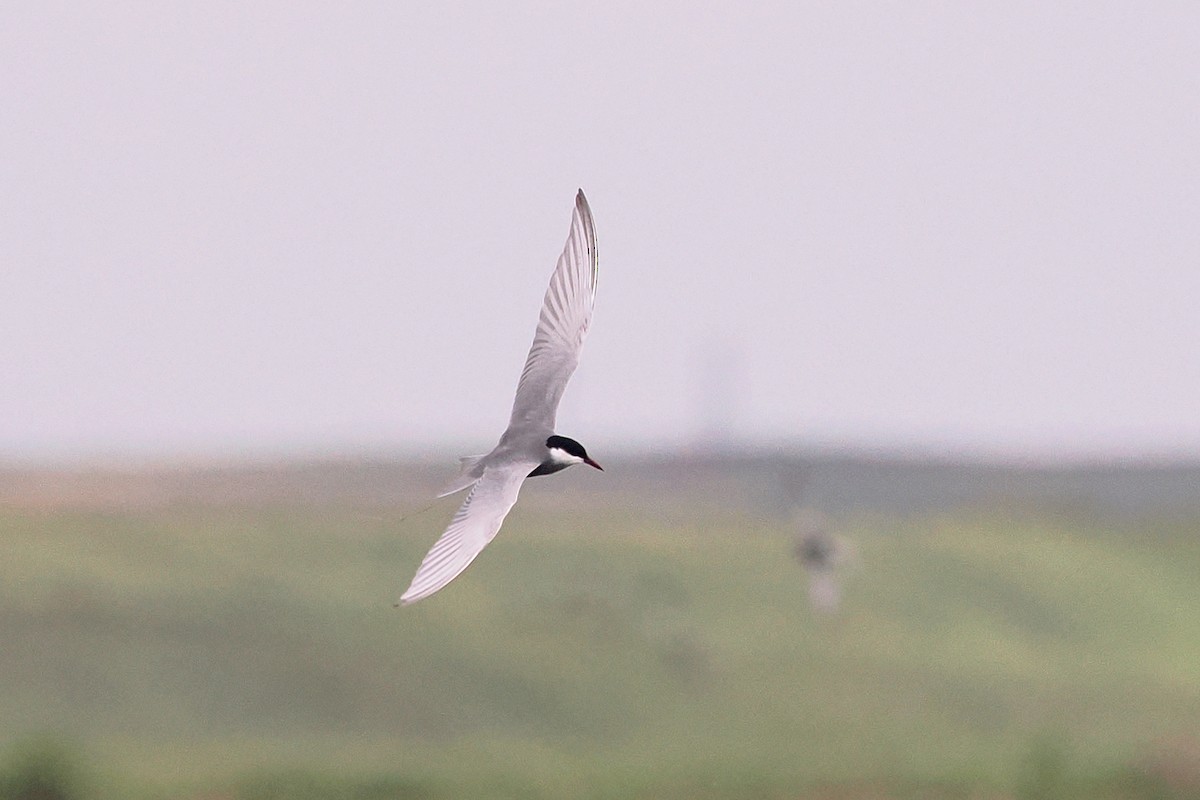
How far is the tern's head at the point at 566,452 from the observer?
4715 millimetres

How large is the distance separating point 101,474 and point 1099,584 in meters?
22.1

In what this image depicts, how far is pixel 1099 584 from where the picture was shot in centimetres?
3172

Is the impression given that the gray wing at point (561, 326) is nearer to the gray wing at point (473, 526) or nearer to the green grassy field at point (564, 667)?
the gray wing at point (473, 526)

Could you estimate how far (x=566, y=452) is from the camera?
4.76m

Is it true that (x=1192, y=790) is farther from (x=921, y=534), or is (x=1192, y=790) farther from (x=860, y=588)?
(x=921, y=534)

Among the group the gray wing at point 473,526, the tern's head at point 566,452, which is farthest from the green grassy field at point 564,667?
the gray wing at point 473,526

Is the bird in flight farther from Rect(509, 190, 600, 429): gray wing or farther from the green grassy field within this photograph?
the green grassy field

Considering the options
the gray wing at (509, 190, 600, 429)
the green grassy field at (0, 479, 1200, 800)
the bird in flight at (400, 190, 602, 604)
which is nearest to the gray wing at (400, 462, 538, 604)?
the bird in flight at (400, 190, 602, 604)

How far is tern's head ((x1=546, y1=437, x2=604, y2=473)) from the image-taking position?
186 inches

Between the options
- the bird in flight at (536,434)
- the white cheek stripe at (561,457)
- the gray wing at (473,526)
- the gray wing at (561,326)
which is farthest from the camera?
the gray wing at (561,326)

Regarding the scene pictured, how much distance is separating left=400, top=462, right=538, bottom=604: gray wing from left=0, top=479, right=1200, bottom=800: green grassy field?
1459 cm

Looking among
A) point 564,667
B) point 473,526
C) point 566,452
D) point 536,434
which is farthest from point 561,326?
point 564,667

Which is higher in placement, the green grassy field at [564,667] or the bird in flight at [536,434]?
the bird in flight at [536,434]

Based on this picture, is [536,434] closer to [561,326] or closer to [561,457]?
[561,457]
